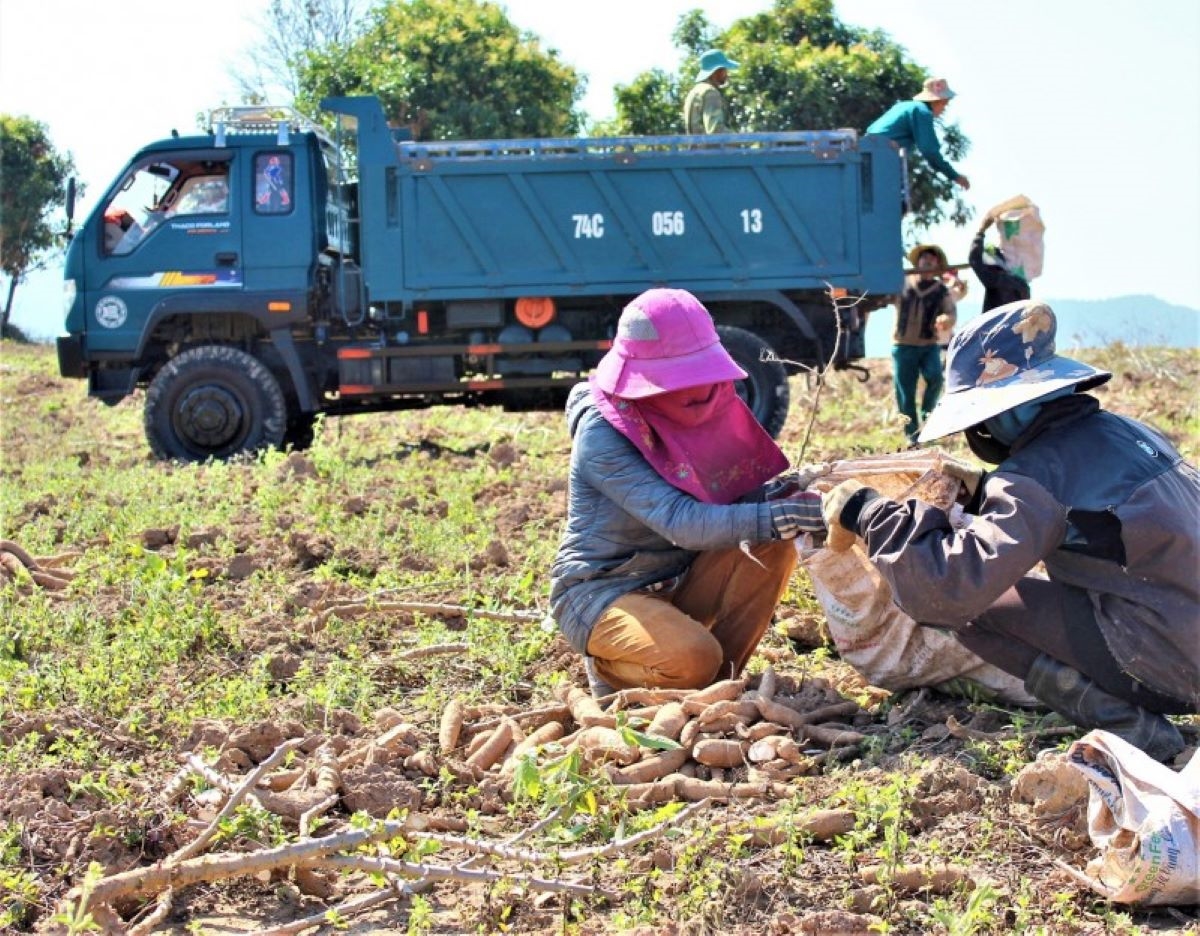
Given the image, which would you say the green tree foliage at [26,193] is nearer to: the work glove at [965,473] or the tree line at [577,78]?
the tree line at [577,78]

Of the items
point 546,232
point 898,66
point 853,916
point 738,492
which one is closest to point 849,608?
point 738,492

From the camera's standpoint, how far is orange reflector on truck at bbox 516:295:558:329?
38.6 feet

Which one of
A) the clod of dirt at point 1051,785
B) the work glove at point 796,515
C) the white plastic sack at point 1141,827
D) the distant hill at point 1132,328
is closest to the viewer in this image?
the white plastic sack at point 1141,827

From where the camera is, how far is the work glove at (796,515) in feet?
14.0

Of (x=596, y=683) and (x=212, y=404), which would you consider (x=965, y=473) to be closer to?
(x=596, y=683)

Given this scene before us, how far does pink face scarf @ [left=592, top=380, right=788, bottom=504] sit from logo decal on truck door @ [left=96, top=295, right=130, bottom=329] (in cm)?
780

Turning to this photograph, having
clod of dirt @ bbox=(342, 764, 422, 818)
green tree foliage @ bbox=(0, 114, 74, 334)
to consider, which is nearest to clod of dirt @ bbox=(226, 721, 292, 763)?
clod of dirt @ bbox=(342, 764, 422, 818)

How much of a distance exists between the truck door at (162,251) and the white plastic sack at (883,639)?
25.9ft

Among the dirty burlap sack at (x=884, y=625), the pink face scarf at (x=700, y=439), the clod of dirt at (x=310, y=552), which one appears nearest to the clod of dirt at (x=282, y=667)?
the pink face scarf at (x=700, y=439)

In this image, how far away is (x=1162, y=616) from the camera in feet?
12.1

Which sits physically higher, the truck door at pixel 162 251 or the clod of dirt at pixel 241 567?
the truck door at pixel 162 251

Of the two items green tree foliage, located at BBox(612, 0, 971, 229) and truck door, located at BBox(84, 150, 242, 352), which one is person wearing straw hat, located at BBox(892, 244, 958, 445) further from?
green tree foliage, located at BBox(612, 0, 971, 229)

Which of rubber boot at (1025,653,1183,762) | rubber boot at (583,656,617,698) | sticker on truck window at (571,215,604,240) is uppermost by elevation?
sticker on truck window at (571,215,604,240)

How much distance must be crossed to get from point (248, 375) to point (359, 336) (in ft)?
3.12
